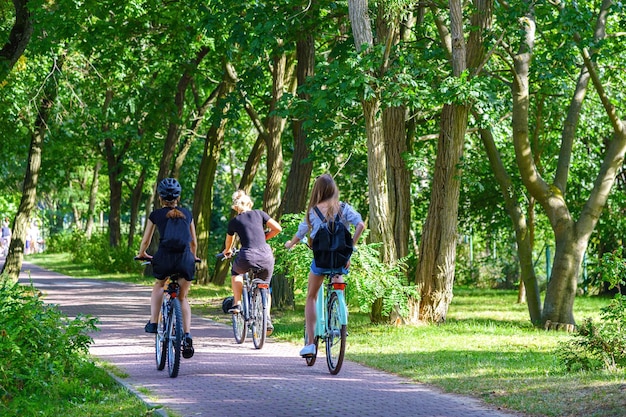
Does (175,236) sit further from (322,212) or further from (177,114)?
(177,114)

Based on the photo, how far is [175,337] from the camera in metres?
10.2

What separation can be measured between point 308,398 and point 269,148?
604 inches

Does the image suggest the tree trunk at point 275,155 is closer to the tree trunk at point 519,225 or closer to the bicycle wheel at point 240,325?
the tree trunk at point 519,225

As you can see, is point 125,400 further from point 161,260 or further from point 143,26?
point 143,26

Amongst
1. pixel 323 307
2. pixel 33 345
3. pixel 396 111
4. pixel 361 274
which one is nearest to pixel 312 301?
pixel 323 307

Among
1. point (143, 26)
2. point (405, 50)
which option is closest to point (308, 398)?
point (405, 50)

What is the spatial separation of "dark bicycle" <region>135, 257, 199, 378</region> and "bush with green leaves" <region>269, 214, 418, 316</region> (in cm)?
395

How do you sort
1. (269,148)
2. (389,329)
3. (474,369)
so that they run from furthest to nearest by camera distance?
1. (269,148)
2. (389,329)
3. (474,369)

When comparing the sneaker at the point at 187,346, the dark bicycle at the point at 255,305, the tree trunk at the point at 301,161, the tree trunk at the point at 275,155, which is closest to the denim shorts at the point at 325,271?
the sneaker at the point at 187,346

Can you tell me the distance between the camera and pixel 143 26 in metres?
22.3

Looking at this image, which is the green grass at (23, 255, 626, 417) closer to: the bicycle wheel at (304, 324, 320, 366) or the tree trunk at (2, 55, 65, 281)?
the bicycle wheel at (304, 324, 320, 366)

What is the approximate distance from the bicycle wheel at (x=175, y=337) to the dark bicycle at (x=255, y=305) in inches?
93.0

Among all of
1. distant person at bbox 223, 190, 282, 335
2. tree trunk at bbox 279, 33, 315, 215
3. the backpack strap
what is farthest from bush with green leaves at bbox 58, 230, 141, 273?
the backpack strap

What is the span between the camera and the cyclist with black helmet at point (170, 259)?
10445mm
